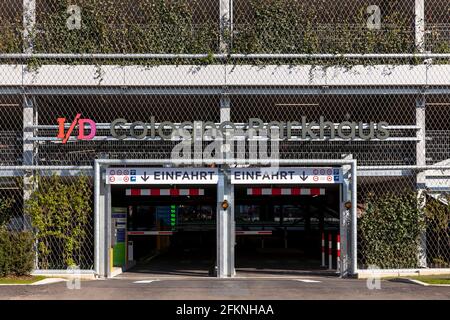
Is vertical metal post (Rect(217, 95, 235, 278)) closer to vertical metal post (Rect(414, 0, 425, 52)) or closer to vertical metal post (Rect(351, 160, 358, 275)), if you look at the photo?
vertical metal post (Rect(351, 160, 358, 275))

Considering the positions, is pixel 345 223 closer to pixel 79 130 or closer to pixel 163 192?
pixel 163 192

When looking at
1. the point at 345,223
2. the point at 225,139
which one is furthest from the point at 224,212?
the point at 345,223

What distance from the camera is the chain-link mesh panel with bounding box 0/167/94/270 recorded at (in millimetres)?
16656

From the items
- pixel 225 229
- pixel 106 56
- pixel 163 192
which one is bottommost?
pixel 225 229

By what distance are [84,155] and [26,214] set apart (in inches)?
93.5

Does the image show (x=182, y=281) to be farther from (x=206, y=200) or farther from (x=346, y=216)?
(x=206, y=200)

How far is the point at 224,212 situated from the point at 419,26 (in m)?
7.27

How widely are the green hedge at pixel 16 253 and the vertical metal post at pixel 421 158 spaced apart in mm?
9485

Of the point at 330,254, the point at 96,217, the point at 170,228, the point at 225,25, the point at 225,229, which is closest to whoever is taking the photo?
the point at 96,217

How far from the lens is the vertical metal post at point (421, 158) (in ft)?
56.7

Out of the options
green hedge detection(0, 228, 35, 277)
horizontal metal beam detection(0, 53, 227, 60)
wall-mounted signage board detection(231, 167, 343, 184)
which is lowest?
green hedge detection(0, 228, 35, 277)

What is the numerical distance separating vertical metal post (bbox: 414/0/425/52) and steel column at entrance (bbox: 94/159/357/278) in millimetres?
3885

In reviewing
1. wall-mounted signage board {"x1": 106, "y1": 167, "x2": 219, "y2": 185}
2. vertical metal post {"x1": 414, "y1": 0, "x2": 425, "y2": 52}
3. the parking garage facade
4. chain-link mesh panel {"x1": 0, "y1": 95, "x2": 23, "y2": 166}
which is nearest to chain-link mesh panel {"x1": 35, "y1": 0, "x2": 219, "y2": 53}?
the parking garage facade

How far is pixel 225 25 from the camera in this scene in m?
18.0
